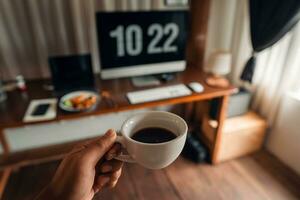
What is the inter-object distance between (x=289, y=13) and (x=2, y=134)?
2.18m

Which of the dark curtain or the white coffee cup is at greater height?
the dark curtain

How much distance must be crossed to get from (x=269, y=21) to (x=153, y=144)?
4.76 feet

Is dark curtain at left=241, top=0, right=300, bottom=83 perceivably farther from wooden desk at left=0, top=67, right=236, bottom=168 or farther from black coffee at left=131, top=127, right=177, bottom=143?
black coffee at left=131, top=127, right=177, bottom=143

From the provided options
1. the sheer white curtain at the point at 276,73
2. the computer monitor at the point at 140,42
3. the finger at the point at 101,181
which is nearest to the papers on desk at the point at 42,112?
the computer monitor at the point at 140,42

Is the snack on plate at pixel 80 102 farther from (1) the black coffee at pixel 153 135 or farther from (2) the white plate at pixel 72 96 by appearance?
(1) the black coffee at pixel 153 135

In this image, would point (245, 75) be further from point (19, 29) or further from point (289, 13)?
point (19, 29)

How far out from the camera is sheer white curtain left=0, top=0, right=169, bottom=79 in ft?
5.23

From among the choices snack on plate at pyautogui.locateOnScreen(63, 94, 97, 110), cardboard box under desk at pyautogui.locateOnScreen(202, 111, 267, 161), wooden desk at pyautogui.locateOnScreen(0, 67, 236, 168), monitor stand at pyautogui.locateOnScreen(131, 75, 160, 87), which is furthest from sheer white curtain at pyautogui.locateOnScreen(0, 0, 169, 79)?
cardboard box under desk at pyautogui.locateOnScreen(202, 111, 267, 161)

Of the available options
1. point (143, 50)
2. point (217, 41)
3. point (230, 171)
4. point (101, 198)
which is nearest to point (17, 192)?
point (101, 198)

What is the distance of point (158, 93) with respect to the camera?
1.49 m

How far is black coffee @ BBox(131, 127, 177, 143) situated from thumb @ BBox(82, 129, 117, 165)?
7 cm

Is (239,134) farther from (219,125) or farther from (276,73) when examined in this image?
(276,73)

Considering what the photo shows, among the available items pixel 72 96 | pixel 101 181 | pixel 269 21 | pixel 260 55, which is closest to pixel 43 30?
pixel 72 96

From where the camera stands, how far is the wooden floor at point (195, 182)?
1591 mm
